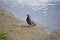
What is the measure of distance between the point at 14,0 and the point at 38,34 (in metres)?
11.6

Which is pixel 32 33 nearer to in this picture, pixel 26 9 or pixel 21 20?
pixel 21 20

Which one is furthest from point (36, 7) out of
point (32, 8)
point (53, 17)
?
point (53, 17)

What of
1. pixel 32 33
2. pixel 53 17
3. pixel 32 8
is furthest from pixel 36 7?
pixel 32 33

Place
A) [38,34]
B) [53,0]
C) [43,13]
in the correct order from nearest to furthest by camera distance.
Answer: [38,34] < [43,13] < [53,0]

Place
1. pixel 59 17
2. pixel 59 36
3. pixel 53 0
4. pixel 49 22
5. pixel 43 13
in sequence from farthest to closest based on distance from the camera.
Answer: pixel 53 0 < pixel 43 13 < pixel 59 17 < pixel 49 22 < pixel 59 36

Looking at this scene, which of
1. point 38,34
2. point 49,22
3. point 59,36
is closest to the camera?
point 59,36

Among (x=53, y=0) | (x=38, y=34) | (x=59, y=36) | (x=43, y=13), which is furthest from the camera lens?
(x=53, y=0)

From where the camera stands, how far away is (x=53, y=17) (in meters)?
15.3

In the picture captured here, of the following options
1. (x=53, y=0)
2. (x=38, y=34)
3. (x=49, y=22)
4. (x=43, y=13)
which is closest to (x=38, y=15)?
(x=43, y=13)

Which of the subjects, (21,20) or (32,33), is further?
(21,20)

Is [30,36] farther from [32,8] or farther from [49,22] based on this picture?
[32,8]

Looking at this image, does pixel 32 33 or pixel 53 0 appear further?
pixel 53 0

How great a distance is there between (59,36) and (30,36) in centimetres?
142

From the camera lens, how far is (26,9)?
1758 cm
